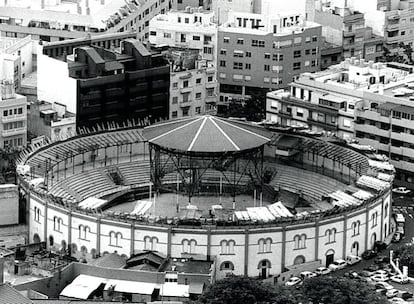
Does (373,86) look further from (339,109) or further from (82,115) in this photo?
(82,115)

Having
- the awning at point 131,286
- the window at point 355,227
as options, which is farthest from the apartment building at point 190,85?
the awning at point 131,286

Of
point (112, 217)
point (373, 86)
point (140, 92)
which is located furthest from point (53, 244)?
point (373, 86)

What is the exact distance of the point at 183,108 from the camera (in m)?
191

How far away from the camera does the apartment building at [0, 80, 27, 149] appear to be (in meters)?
176

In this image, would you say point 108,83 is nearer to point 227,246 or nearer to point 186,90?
point 186,90

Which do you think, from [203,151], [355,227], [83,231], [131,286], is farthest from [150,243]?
[355,227]

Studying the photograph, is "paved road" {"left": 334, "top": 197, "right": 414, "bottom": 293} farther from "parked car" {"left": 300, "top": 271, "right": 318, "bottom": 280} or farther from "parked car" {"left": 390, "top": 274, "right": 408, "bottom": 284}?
"parked car" {"left": 300, "top": 271, "right": 318, "bottom": 280}

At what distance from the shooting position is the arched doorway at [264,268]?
153 metres

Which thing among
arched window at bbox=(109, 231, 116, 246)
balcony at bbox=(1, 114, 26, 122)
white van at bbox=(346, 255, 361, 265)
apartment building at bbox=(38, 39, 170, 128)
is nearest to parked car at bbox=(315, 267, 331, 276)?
white van at bbox=(346, 255, 361, 265)

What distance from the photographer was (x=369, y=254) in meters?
159

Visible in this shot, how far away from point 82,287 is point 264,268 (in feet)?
56.8

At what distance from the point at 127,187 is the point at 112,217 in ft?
60.7

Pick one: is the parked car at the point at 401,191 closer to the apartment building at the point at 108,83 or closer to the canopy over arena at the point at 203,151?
the canopy over arena at the point at 203,151

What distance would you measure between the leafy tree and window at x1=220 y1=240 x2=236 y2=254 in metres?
14.8
